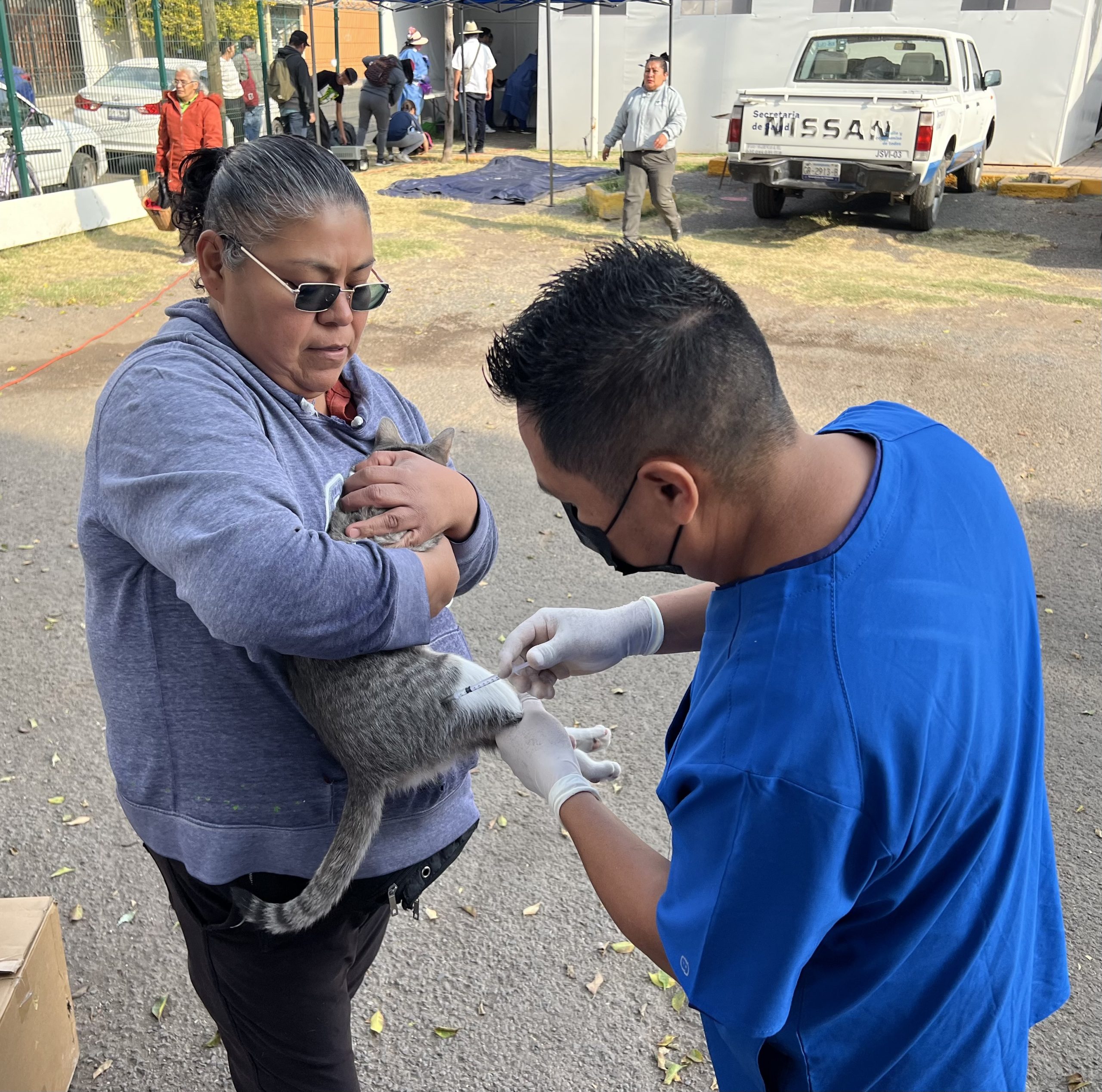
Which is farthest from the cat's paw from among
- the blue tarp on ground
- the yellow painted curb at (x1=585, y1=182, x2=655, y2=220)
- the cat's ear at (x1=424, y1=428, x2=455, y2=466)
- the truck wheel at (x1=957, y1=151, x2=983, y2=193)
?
the truck wheel at (x1=957, y1=151, x2=983, y2=193)

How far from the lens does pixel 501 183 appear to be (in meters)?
16.8

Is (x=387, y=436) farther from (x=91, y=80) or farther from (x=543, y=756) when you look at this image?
(x=91, y=80)

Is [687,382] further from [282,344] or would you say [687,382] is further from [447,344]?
[447,344]

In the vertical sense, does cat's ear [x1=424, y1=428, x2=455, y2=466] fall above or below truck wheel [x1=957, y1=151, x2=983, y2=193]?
above

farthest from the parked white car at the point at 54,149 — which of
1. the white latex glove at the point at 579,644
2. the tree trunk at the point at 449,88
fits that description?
the white latex glove at the point at 579,644

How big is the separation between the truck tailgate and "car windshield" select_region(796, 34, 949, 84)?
1.68 metres

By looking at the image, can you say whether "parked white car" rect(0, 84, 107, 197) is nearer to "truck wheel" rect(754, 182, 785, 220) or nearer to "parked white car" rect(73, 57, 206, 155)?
"parked white car" rect(73, 57, 206, 155)

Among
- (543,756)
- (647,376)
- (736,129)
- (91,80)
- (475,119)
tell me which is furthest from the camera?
(475,119)

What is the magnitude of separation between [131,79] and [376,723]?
1570 cm

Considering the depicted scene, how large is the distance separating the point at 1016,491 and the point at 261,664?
5.74 meters

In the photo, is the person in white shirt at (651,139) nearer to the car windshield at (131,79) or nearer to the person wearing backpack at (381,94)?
the car windshield at (131,79)

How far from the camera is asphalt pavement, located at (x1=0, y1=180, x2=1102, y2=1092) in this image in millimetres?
2803

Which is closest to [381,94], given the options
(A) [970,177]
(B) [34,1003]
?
(A) [970,177]

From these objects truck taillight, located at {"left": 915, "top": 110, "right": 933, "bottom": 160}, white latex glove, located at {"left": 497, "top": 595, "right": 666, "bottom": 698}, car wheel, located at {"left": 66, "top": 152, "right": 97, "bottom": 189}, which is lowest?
white latex glove, located at {"left": 497, "top": 595, "right": 666, "bottom": 698}
